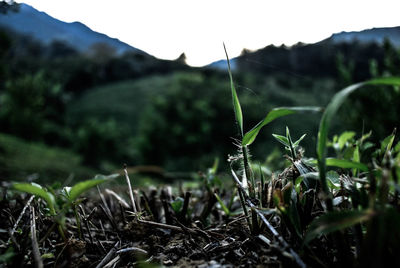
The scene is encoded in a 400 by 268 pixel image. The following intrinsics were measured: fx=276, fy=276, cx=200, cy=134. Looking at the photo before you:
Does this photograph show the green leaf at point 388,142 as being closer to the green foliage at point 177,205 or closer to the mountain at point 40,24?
the green foliage at point 177,205

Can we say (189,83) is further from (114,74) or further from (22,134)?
(114,74)

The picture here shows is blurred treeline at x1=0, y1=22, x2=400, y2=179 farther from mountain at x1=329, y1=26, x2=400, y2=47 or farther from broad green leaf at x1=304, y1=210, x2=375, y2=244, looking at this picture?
broad green leaf at x1=304, y1=210, x2=375, y2=244

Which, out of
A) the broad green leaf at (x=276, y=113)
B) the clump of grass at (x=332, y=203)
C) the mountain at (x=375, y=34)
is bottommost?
the clump of grass at (x=332, y=203)

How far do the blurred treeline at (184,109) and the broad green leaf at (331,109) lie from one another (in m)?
0.16

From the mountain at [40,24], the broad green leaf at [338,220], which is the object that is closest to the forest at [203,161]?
the broad green leaf at [338,220]

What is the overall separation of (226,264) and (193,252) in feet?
0.26

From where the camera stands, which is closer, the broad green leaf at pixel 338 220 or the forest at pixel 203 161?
the broad green leaf at pixel 338 220

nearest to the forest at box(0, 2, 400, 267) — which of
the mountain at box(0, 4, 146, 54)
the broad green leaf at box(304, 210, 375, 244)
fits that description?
the broad green leaf at box(304, 210, 375, 244)

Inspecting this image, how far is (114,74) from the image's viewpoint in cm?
2020

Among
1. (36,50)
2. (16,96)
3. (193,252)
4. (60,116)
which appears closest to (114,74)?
(36,50)

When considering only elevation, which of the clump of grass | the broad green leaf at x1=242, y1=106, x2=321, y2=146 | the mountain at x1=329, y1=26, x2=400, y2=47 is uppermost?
the mountain at x1=329, y1=26, x2=400, y2=47

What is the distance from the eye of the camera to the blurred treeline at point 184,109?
8.48 feet

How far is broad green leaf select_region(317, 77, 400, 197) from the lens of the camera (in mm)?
314

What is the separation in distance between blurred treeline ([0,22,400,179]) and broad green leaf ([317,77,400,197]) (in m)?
0.16
